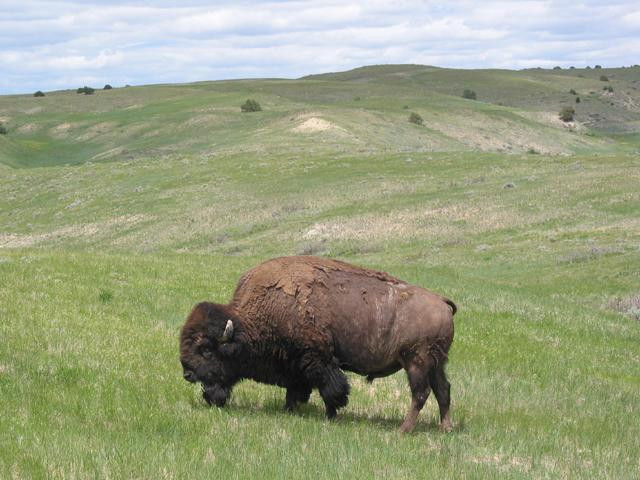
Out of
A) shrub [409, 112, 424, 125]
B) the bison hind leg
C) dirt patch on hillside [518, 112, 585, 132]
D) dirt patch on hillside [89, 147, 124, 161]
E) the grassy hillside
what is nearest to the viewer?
the bison hind leg

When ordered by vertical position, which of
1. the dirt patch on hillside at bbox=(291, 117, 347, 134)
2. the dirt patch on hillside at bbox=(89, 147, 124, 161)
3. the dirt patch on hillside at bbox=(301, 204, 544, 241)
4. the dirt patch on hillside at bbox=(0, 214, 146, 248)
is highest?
the dirt patch on hillside at bbox=(291, 117, 347, 134)

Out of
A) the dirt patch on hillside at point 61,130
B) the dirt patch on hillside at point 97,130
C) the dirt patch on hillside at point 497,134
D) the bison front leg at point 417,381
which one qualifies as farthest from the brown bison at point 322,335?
the dirt patch on hillside at point 61,130

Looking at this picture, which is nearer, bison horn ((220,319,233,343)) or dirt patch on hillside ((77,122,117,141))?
bison horn ((220,319,233,343))

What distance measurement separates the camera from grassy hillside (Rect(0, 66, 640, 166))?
248 ft

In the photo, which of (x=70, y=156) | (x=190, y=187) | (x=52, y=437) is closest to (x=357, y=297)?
(x=52, y=437)

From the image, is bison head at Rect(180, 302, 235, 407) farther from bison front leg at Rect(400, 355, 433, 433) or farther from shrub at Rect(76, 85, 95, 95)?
shrub at Rect(76, 85, 95, 95)

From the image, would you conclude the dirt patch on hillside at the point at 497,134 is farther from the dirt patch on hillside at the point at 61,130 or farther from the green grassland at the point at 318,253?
the dirt patch on hillside at the point at 61,130

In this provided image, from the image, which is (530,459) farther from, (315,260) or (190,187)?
(190,187)

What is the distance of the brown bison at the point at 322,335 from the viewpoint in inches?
394

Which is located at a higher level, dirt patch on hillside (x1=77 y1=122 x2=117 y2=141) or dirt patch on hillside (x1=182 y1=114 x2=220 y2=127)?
dirt patch on hillside (x1=182 y1=114 x2=220 y2=127)

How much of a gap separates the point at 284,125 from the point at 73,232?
32.6 metres

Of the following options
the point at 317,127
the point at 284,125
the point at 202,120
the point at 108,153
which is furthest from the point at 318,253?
the point at 202,120

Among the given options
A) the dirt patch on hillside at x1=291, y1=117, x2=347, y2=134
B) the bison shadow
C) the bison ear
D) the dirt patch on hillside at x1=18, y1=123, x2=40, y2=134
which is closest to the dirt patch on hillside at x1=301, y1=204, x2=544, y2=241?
the bison shadow

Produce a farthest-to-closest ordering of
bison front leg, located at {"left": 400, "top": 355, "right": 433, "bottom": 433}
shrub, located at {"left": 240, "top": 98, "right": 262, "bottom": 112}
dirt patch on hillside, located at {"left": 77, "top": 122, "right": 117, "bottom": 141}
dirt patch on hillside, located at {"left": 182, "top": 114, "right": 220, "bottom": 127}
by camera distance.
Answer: dirt patch on hillside, located at {"left": 77, "top": 122, "right": 117, "bottom": 141} < shrub, located at {"left": 240, "top": 98, "right": 262, "bottom": 112} < dirt patch on hillside, located at {"left": 182, "top": 114, "right": 220, "bottom": 127} < bison front leg, located at {"left": 400, "top": 355, "right": 433, "bottom": 433}
